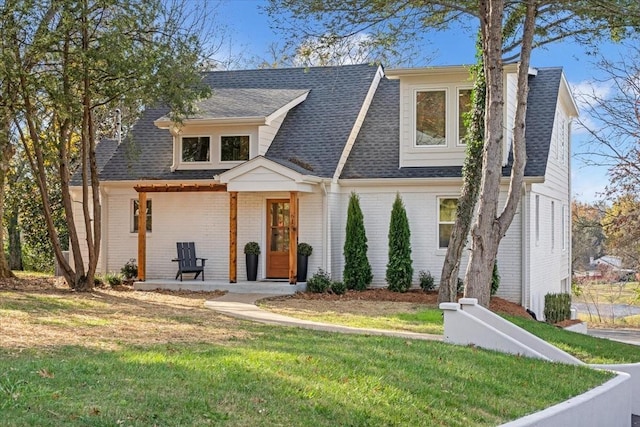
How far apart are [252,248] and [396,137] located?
510 centimetres

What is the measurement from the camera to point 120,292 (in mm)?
19453

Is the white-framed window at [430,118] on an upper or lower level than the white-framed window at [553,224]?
upper

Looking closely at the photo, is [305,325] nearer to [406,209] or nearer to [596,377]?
[596,377]

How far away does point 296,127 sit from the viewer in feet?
75.8

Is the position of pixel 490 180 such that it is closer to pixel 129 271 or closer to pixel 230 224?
pixel 230 224

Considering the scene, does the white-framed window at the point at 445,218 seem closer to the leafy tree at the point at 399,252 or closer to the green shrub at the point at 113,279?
the leafy tree at the point at 399,252

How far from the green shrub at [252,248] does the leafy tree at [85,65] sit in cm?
419

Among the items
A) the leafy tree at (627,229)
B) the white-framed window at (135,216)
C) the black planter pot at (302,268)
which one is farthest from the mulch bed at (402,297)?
the leafy tree at (627,229)

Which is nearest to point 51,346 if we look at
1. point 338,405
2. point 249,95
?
point 338,405

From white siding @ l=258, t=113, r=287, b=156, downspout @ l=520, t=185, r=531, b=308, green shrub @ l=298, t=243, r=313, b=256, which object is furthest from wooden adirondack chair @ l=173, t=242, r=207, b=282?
downspout @ l=520, t=185, r=531, b=308

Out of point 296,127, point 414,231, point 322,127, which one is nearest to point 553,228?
point 414,231

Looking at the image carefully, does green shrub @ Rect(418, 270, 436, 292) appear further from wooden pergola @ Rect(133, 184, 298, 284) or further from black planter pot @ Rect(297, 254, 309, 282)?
wooden pergola @ Rect(133, 184, 298, 284)

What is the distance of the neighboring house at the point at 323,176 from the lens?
20281mm

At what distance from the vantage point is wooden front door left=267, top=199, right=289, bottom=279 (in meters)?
21.5
